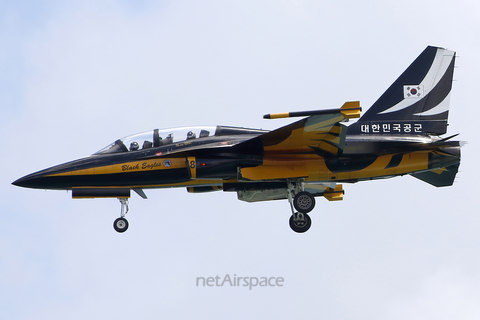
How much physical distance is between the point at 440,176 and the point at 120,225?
10.8 m

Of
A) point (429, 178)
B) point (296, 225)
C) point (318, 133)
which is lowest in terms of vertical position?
point (296, 225)

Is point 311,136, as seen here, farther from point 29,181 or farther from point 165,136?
point 29,181

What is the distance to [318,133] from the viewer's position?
1917 centimetres

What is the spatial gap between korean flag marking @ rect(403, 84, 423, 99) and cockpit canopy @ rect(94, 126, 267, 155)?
201 inches

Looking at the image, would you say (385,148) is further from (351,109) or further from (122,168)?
(122,168)

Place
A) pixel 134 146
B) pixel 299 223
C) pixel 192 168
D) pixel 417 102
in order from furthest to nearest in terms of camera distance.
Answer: pixel 417 102, pixel 134 146, pixel 299 223, pixel 192 168

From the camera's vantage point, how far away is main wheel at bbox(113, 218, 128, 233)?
21.3 m

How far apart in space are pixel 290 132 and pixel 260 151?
1.32 m

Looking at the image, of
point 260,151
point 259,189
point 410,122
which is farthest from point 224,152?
point 410,122

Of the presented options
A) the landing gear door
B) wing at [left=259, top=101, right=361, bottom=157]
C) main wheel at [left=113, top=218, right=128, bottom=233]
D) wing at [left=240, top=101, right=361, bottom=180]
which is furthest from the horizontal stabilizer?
main wheel at [left=113, top=218, right=128, bottom=233]

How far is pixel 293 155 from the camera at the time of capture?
20141mm

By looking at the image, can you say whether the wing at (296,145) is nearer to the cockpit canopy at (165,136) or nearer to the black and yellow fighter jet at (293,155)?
the black and yellow fighter jet at (293,155)

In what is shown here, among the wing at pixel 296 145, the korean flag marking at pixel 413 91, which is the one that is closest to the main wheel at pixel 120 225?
the wing at pixel 296 145

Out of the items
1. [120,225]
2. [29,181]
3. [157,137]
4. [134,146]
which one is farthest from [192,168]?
[29,181]
